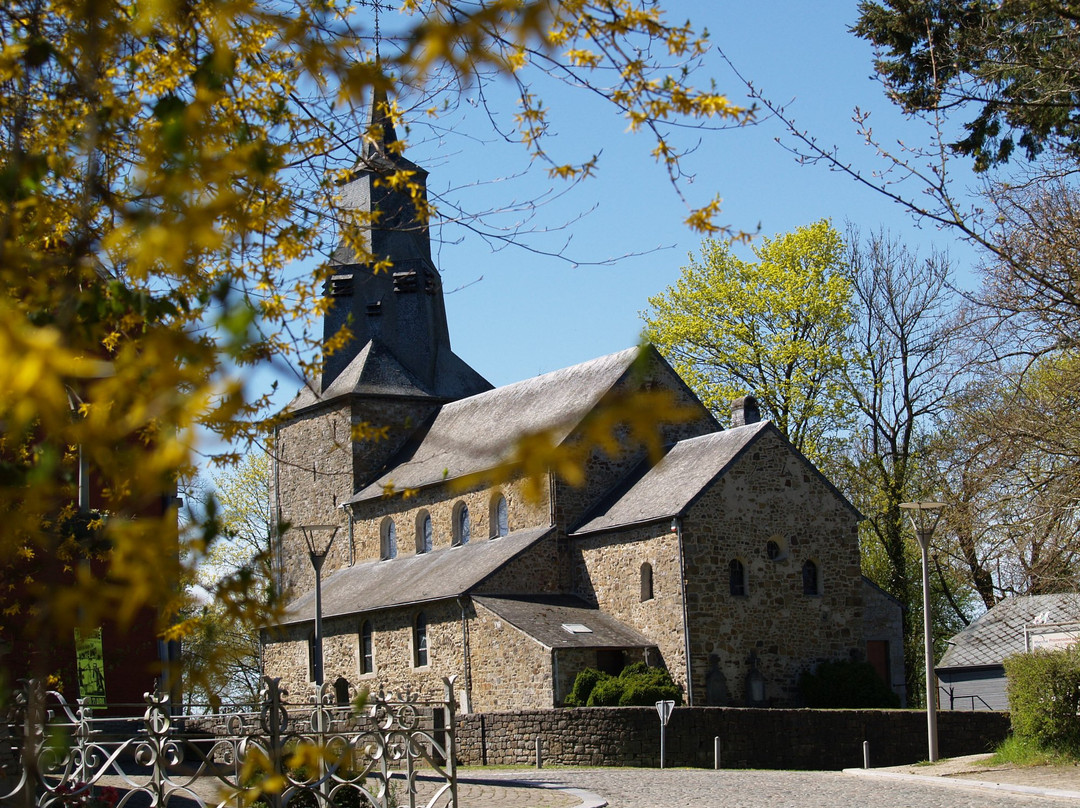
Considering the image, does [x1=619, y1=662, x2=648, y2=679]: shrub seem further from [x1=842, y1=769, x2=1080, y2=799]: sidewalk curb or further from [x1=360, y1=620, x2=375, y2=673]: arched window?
[x1=360, y1=620, x2=375, y2=673]: arched window

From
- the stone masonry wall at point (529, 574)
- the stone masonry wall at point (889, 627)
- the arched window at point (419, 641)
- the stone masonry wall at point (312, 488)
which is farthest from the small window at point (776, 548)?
the stone masonry wall at point (312, 488)

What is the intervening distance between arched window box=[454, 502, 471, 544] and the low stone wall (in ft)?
34.0

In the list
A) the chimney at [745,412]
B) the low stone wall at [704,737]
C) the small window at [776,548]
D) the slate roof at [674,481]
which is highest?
the chimney at [745,412]

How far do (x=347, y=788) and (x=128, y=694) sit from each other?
36.2 ft

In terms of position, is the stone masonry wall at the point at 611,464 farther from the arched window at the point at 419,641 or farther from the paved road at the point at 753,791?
the paved road at the point at 753,791

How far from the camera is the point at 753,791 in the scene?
16875 millimetres

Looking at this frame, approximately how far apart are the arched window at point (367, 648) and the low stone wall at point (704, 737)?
857cm

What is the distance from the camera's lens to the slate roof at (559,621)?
91.3ft

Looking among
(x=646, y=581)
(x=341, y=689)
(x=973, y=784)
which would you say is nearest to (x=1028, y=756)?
(x=973, y=784)

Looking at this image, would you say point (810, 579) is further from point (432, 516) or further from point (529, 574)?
point (432, 516)

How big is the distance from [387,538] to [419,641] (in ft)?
22.3

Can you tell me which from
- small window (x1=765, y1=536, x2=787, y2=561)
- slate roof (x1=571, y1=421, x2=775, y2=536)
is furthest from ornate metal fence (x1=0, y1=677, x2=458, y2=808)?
small window (x1=765, y1=536, x2=787, y2=561)

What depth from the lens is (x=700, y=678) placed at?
28109 mm

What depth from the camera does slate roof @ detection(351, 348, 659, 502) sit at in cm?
3395
